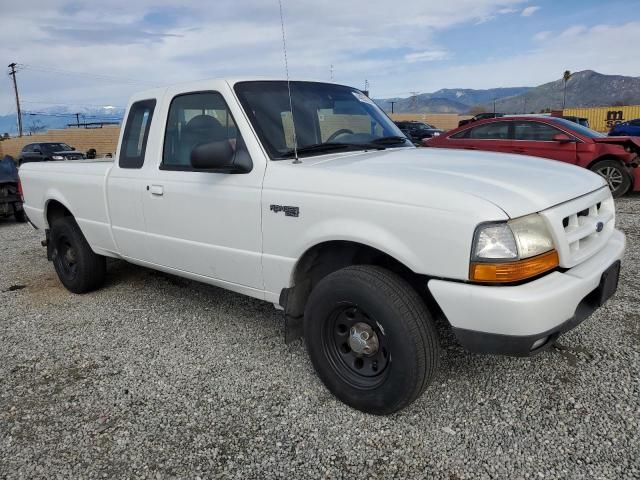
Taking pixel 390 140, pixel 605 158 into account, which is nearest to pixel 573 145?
pixel 605 158

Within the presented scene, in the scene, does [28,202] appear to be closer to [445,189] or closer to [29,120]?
[445,189]

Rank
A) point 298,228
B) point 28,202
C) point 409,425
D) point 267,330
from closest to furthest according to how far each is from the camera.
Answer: point 409,425, point 298,228, point 267,330, point 28,202

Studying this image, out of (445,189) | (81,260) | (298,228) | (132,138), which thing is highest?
(132,138)

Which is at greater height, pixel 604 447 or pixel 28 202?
pixel 28 202

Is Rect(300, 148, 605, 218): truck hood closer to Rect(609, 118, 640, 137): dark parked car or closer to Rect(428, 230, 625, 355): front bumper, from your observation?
Rect(428, 230, 625, 355): front bumper

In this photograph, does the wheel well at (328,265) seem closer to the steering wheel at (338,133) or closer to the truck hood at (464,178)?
the truck hood at (464,178)

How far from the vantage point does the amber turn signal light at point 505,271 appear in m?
2.25

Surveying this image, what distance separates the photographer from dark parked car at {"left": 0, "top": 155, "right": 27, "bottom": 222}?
1025 centimetres

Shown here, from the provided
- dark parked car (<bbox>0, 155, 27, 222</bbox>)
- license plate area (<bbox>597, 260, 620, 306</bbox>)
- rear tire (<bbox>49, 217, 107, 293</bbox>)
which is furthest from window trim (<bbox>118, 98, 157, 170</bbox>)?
dark parked car (<bbox>0, 155, 27, 222</bbox>)

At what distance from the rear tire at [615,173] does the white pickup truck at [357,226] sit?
266 inches

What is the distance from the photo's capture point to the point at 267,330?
4.00m

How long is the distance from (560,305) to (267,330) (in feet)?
7.55

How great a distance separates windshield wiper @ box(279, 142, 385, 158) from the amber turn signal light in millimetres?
1416

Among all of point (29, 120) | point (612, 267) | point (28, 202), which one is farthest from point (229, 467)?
point (29, 120)
